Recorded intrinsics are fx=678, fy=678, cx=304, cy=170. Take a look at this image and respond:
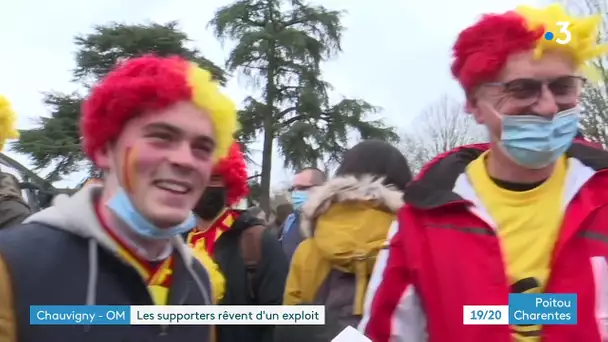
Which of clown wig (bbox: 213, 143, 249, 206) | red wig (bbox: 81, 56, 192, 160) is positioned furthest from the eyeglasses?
clown wig (bbox: 213, 143, 249, 206)

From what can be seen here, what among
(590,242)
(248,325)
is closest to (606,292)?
(590,242)

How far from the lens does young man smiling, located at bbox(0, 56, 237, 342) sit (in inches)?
61.3

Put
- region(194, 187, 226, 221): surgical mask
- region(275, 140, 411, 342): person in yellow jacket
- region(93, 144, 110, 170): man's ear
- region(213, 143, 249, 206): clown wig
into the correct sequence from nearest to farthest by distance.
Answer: region(93, 144, 110, 170): man's ear < region(275, 140, 411, 342): person in yellow jacket < region(194, 187, 226, 221): surgical mask < region(213, 143, 249, 206): clown wig

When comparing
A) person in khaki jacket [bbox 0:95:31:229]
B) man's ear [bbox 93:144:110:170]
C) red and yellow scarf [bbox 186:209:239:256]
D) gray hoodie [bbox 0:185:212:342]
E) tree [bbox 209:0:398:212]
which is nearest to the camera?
gray hoodie [bbox 0:185:212:342]

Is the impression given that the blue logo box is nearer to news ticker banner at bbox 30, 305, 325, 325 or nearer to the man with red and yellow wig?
news ticker banner at bbox 30, 305, 325, 325

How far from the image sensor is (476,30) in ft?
6.75

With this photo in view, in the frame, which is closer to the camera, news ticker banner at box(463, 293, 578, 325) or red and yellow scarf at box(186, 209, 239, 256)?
news ticker banner at box(463, 293, 578, 325)

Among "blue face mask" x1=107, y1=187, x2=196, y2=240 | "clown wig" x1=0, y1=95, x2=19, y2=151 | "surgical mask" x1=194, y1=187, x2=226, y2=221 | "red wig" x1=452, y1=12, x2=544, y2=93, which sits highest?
"clown wig" x1=0, y1=95, x2=19, y2=151

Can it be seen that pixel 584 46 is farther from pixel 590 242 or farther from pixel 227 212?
pixel 227 212

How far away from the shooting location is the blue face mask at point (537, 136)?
189 cm

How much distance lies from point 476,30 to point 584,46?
31 centimetres

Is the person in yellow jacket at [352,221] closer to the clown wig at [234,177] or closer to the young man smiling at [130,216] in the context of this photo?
the young man smiling at [130,216]

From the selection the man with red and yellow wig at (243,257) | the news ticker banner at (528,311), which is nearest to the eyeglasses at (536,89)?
the news ticker banner at (528,311)

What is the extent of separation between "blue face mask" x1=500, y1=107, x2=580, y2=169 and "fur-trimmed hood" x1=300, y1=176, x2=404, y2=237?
705mm
